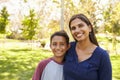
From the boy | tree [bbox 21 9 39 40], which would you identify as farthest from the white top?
Answer: tree [bbox 21 9 39 40]

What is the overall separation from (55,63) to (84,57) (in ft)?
0.75

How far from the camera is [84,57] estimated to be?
6.04 feet

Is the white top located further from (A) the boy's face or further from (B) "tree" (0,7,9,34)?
(B) "tree" (0,7,9,34)

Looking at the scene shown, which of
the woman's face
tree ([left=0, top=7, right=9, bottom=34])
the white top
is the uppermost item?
tree ([left=0, top=7, right=9, bottom=34])

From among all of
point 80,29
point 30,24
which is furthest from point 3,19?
point 80,29

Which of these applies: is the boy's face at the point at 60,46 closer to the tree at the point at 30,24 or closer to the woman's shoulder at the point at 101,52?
the woman's shoulder at the point at 101,52

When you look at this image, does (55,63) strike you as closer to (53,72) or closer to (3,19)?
(53,72)

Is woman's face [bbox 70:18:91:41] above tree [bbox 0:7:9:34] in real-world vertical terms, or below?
below

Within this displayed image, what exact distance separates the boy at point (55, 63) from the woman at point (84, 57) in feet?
0.19

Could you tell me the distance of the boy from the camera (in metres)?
1.88

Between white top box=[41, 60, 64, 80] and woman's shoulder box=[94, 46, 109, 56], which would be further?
white top box=[41, 60, 64, 80]

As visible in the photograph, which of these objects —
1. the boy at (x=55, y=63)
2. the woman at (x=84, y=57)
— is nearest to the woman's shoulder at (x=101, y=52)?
the woman at (x=84, y=57)

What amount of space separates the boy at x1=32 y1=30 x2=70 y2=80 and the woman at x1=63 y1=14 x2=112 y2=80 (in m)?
0.06

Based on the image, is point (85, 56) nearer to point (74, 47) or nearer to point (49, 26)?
point (74, 47)
